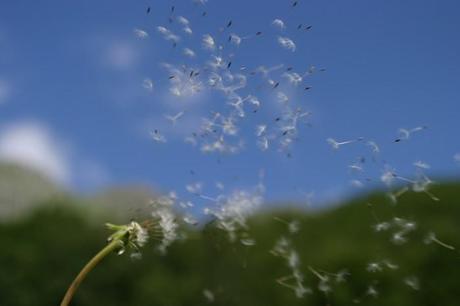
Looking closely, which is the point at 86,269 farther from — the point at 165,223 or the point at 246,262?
the point at 246,262

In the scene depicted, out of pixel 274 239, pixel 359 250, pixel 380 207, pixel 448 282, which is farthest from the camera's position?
pixel 380 207

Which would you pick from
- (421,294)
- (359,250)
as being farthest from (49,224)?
(421,294)

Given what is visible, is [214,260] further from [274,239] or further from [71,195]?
[71,195]

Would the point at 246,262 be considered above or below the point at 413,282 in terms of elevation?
above

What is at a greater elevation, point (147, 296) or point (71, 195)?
point (71, 195)

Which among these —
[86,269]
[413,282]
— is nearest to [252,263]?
[413,282]

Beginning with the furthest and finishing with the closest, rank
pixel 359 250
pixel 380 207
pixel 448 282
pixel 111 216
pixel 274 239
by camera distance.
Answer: pixel 380 207 < pixel 111 216 < pixel 274 239 < pixel 359 250 < pixel 448 282
